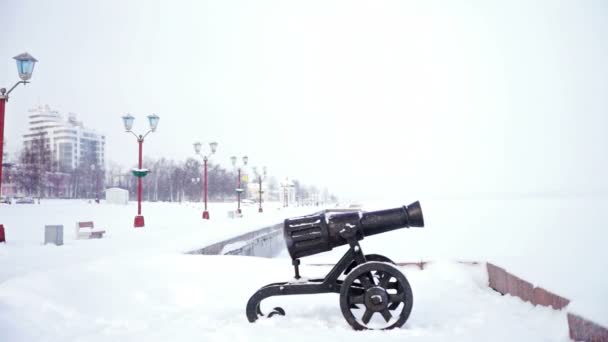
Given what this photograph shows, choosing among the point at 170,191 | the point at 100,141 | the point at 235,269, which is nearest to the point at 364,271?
the point at 235,269

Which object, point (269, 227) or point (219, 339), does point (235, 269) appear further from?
point (269, 227)

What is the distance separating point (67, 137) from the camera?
12269 cm

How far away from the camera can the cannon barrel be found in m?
4.44

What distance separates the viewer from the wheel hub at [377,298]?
164 inches

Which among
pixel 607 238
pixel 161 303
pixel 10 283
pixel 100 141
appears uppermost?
pixel 100 141

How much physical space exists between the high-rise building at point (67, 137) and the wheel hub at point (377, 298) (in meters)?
123

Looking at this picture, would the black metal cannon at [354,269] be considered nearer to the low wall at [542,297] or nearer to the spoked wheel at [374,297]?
the spoked wheel at [374,297]

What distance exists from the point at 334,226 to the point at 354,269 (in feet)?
1.62

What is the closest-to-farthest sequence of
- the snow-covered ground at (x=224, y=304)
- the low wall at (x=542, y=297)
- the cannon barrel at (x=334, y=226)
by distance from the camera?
the low wall at (x=542, y=297)
the snow-covered ground at (x=224, y=304)
the cannon barrel at (x=334, y=226)

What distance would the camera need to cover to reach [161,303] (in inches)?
221

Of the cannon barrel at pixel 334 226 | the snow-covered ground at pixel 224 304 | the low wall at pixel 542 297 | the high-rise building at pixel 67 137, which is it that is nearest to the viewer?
the low wall at pixel 542 297

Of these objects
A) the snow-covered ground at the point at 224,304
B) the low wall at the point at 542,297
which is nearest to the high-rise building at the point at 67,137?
the snow-covered ground at the point at 224,304

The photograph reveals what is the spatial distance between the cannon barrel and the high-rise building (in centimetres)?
12261

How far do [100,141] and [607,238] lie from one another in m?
138
